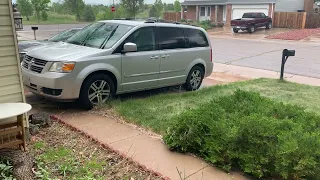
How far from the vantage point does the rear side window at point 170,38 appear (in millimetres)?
Answer: 7062

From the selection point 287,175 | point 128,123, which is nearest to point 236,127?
point 287,175

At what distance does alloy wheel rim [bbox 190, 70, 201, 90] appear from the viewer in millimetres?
8029

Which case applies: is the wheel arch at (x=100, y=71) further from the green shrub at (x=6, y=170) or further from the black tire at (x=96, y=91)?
the green shrub at (x=6, y=170)

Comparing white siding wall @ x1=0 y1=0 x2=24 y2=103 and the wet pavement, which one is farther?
the wet pavement

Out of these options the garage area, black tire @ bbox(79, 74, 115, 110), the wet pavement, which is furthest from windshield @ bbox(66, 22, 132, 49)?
the garage area

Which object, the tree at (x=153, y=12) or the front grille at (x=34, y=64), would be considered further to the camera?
the tree at (x=153, y=12)

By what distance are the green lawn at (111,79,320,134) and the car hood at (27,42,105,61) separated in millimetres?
1092

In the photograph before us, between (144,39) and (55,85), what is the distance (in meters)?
2.18

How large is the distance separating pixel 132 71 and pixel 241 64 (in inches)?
332

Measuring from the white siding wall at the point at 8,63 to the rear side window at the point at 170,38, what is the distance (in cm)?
351

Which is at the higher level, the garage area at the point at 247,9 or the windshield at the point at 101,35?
the garage area at the point at 247,9

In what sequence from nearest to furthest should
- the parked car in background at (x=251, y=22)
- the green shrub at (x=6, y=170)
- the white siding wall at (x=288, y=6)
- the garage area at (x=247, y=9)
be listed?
the green shrub at (x=6, y=170)
the parked car in background at (x=251, y=22)
the garage area at (x=247, y=9)
the white siding wall at (x=288, y=6)

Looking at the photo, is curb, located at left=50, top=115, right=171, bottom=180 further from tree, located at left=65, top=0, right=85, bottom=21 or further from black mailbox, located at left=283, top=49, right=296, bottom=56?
tree, located at left=65, top=0, right=85, bottom=21

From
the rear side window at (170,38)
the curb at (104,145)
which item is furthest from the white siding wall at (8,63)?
the rear side window at (170,38)
